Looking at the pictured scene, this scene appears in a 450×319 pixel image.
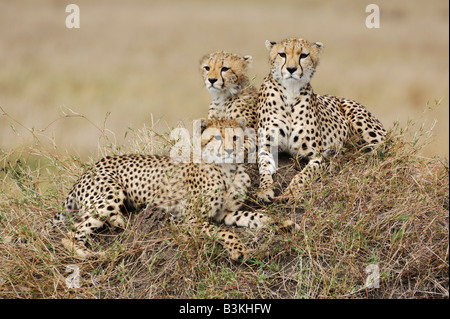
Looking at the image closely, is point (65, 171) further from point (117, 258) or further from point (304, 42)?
point (304, 42)

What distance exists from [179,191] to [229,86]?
1091mm

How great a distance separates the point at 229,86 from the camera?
18.2ft

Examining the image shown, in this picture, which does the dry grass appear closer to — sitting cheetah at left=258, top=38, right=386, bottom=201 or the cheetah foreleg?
the cheetah foreleg

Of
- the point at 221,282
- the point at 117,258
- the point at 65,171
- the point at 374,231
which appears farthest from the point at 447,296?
the point at 65,171

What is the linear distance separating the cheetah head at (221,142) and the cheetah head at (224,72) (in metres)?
0.68

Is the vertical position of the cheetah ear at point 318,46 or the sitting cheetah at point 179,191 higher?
the cheetah ear at point 318,46

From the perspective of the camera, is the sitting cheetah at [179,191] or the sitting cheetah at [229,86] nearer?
the sitting cheetah at [179,191]

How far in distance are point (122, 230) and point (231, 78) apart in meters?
1.50

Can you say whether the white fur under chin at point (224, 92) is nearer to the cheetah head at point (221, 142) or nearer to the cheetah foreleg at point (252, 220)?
the cheetah head at point (221, 142)

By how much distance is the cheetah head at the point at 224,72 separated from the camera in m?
5.41

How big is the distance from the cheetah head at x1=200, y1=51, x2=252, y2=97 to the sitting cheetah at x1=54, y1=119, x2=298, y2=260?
0.65 metres

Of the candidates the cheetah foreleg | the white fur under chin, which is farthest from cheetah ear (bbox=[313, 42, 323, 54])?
the cheetah foreleg

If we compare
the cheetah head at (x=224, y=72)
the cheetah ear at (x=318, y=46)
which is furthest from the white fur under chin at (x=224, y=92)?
the cheetah ear at (x=318, y=46)
